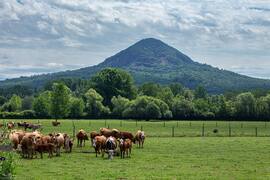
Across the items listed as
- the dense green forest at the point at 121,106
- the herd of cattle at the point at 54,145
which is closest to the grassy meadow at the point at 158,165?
the herd of cattle at the point at 54,145

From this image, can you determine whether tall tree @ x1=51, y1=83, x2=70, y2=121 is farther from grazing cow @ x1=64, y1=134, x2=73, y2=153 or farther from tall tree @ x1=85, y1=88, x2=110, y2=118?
grazing cow @ x1=64, y1=134, x2=73, y2=153

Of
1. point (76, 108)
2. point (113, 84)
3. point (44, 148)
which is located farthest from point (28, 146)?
point (113, 84)

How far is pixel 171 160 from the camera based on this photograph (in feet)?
93.1

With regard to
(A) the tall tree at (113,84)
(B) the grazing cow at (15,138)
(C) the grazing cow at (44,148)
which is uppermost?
(A) the tall tree at (113,84)

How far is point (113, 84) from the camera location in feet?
434

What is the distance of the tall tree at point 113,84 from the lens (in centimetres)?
13112

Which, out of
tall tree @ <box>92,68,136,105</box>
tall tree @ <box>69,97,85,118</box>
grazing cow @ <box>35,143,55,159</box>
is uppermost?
tall tree @ <box>92,68,136,105</box>

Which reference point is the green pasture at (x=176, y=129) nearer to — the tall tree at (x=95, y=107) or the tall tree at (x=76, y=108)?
the tall tree at (x=76, y=108)

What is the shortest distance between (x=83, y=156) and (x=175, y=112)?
298ft

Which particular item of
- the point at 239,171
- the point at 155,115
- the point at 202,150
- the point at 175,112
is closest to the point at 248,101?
the point at 175,112

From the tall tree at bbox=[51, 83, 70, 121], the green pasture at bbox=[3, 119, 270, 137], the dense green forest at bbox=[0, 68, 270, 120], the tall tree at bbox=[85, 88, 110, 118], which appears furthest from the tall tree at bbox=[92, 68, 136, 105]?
the green pasture at bbox=[3, 119, 270, 137]

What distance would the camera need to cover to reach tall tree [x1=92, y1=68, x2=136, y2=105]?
13112 cm

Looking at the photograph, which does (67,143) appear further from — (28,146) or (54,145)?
(28,146)

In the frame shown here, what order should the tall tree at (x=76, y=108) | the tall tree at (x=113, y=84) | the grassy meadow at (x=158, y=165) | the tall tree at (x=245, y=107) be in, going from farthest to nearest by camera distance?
1. the tall tree at (x=113, y=84)
2. the tall tree at (x=245, y=107)
3. the tall tree at (x=76, y=108)
4. the grassy meadow at (x=158, y=165)
